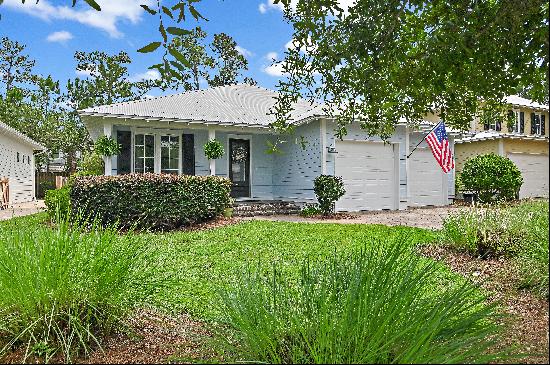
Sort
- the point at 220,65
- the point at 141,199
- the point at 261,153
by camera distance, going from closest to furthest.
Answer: the point at 141,199 → the point at 261,153 → the point at 220,65

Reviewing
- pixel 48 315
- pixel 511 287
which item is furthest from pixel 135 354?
pixel 511 287

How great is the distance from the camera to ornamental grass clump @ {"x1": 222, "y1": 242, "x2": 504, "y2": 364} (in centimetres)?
208

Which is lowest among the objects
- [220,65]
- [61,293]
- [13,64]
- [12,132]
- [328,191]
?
[61,293]

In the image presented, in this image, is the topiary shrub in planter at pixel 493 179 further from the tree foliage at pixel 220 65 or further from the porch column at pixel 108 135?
the tree foliage at pixel 220 65

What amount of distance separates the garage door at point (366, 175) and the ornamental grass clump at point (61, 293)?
475 inches

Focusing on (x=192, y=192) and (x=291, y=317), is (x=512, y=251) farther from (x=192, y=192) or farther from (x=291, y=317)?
(x=192, y=192)

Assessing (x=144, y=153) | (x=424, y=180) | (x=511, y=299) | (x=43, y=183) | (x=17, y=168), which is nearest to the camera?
(x=511, y=299)

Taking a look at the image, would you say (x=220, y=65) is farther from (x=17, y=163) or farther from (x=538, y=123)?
(x=538, y=123)

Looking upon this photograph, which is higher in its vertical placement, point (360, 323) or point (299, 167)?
point (299, 167)

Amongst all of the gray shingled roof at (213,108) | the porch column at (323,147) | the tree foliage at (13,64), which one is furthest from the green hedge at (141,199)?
the tree foliage at (13,64)

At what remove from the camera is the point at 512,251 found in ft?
18.9

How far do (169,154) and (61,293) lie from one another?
41.0 feet

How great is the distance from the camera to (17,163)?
22891mm

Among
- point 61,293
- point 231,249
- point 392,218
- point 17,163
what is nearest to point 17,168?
point 17,163
